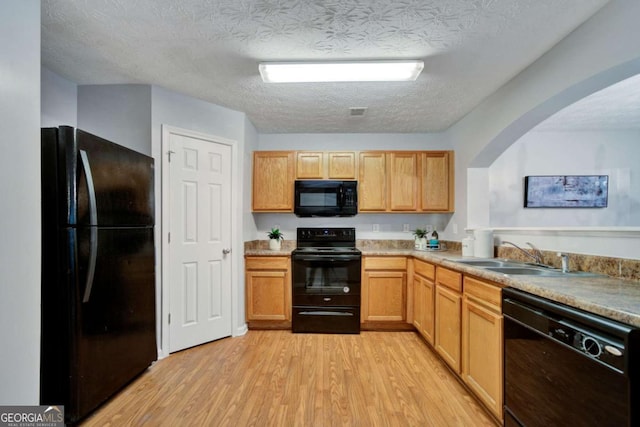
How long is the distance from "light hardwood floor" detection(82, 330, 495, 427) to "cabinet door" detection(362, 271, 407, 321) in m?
0.37

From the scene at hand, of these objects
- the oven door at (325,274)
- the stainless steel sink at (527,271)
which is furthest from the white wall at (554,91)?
the oven door at (325,274)

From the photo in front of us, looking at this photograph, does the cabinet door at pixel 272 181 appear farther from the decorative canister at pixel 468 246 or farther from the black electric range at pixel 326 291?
the decorative canister at pixel 468 246

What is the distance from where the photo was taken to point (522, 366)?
1.39 m

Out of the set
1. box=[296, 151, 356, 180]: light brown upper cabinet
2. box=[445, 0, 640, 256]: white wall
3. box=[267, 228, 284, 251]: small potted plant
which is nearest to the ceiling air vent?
box=[296, 151, 356, 180]: light brown upper cabinet

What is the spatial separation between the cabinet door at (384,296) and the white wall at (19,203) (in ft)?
8.69

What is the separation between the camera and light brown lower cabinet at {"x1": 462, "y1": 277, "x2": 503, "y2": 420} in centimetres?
160

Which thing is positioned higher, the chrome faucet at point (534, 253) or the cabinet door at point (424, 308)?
the chrome faucet at point (534, 253)

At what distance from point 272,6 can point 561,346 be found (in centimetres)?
218

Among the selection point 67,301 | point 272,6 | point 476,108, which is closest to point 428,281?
point 476,108

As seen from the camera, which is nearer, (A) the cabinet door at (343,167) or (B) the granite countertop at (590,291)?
(B) the granite countertop at (590,291)

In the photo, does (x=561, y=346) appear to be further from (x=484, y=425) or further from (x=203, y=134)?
(x=203, y=134)

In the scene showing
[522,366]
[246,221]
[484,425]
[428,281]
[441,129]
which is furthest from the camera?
[441,129]

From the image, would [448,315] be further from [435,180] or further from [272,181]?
[272,181]

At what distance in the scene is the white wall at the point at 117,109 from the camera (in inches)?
95.5
